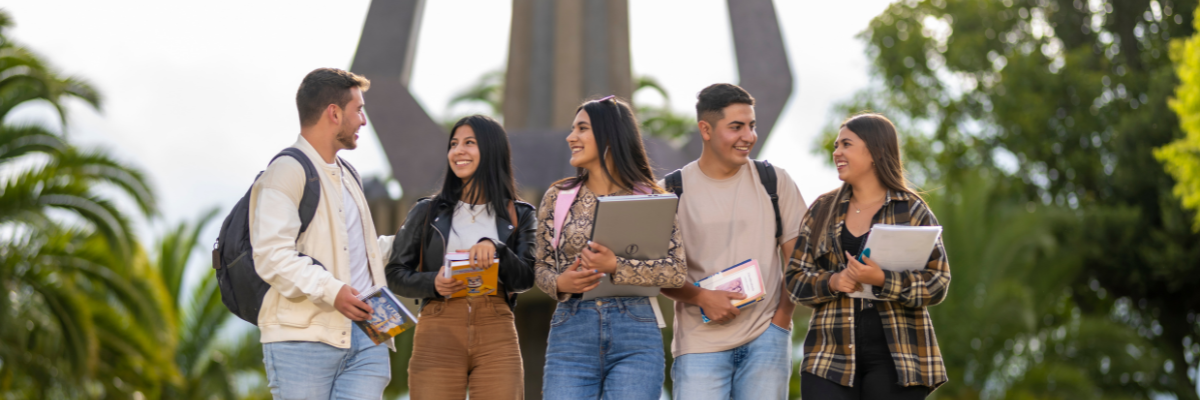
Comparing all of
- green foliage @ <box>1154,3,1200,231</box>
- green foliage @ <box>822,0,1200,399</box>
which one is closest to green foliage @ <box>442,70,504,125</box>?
green foliage @ <box>822,0,1200,399</box>

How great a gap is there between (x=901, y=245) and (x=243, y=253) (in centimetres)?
212

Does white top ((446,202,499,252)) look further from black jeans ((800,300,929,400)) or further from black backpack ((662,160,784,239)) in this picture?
black jeans ((800,300,929,400))

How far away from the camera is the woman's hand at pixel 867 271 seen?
130 inches

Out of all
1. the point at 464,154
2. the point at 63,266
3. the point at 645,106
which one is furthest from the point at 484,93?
the point at 464,154

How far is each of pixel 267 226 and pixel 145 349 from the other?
10091 mm

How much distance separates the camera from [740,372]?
3633mm

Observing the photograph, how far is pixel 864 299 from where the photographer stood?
11.3 ft

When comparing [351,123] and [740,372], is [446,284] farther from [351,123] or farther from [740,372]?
[740,372]

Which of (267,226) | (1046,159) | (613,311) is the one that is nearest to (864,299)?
(613,311)

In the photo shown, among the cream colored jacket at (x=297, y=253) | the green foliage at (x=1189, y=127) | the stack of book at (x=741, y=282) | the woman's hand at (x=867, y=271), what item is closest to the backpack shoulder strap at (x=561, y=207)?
the stack of book at (x=741, y=282)

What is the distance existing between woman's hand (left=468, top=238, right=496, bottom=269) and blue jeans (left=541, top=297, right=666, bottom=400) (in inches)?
12.9

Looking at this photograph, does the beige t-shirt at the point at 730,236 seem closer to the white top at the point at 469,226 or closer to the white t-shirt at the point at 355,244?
the white top at the point at 469,226

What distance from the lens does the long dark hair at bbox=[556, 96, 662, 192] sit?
11.8 ft

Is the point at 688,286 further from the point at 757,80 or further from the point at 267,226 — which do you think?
the point at 757,80
